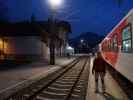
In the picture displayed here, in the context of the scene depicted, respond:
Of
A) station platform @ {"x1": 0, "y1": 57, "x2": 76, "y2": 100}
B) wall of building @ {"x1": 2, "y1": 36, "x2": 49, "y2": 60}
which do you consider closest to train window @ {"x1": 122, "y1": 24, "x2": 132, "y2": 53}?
station platform @ {"x1": 0, "y1": 57, "x2": 76, "y2": 100}

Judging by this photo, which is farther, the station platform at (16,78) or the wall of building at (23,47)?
the wall of building at (23,47)

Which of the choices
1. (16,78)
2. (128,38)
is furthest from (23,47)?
(128,38)

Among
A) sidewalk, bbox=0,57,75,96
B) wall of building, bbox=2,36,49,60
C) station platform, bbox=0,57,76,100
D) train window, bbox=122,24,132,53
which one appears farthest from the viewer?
wall of building, bbox=2,36,49,60

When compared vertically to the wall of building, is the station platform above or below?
below

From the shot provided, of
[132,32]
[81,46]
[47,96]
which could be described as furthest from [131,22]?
[81,46]

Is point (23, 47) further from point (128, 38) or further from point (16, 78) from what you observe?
point (128, 38)

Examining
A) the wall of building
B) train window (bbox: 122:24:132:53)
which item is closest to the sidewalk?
train window (bbox: 122:24:132:53)

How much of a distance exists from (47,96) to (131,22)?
4.62m

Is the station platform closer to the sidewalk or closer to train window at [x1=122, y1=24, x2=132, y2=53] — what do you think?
the sidewalk

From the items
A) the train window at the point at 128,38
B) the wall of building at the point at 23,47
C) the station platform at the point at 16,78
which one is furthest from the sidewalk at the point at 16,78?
the wall of building at the point at 23,47

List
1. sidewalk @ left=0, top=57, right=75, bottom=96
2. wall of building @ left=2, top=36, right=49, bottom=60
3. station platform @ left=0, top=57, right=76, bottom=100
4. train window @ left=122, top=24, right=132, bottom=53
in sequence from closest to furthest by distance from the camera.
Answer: train window @ left=122, top=24, right=132, bottom=53
station platform @ left=0, top=57, right=76, bottom=100
sidewalk @ left=0, top=57, right=75, bottom=96
wall of building @ left=2, top=36, right=49, bottom=60

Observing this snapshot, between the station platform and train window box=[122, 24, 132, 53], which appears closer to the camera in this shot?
train window box=[122, 24, 132, 53]

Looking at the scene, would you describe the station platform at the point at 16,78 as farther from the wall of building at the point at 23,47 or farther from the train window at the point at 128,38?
the wall of building at the point at 23,47

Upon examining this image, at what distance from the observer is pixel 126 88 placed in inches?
649
